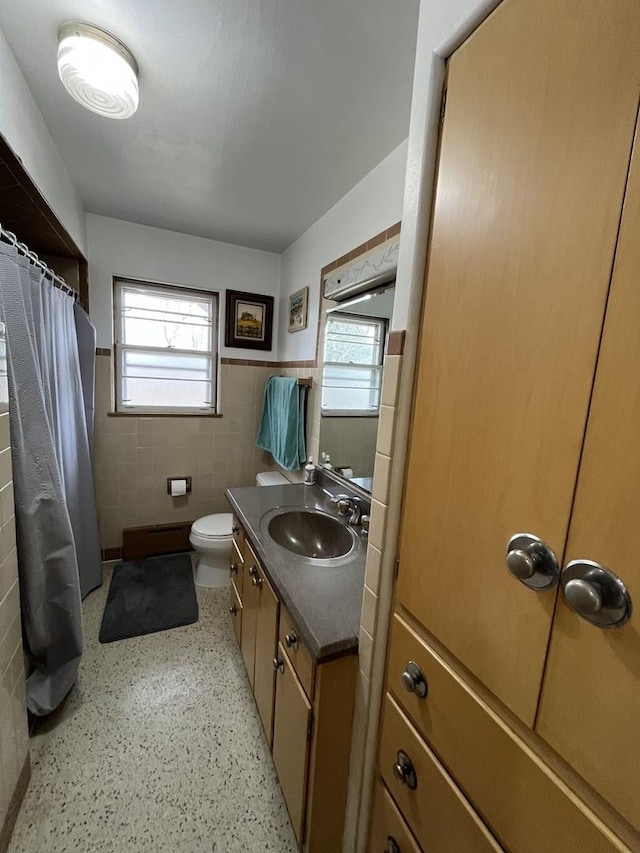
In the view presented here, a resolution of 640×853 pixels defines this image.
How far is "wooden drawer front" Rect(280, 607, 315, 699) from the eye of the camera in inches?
34.7

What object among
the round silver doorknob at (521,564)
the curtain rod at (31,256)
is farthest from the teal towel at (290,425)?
the round silver doorknob at (521,564)

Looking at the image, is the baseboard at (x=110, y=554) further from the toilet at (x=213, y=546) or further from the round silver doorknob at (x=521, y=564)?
the round silver doorknob at (x=521, y=564)

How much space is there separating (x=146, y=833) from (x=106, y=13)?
2.46 metres

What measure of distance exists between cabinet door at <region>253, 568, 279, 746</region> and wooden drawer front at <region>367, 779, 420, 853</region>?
1.47ft

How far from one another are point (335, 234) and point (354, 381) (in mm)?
860

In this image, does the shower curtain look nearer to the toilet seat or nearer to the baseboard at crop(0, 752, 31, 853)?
the baseboard at crop(0, 752, 31, 853)

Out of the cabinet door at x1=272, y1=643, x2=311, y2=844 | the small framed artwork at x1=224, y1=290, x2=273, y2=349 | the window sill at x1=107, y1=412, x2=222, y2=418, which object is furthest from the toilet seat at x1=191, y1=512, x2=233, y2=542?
the small framed artwork at x1=224, y1=290, x2=273, y2=349

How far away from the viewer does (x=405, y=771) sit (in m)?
0.71

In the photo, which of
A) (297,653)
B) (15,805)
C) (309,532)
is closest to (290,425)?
(309,532)

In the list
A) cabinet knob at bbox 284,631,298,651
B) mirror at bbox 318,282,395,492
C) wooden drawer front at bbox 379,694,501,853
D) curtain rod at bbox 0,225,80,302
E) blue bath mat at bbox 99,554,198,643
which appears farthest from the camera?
blue bath mat at bbox 99,554,198,643

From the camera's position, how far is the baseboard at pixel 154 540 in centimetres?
244

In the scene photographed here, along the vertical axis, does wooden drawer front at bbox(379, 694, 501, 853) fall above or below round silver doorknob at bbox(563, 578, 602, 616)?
below

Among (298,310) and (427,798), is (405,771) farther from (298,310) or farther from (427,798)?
(298,310)

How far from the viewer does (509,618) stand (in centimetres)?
50
